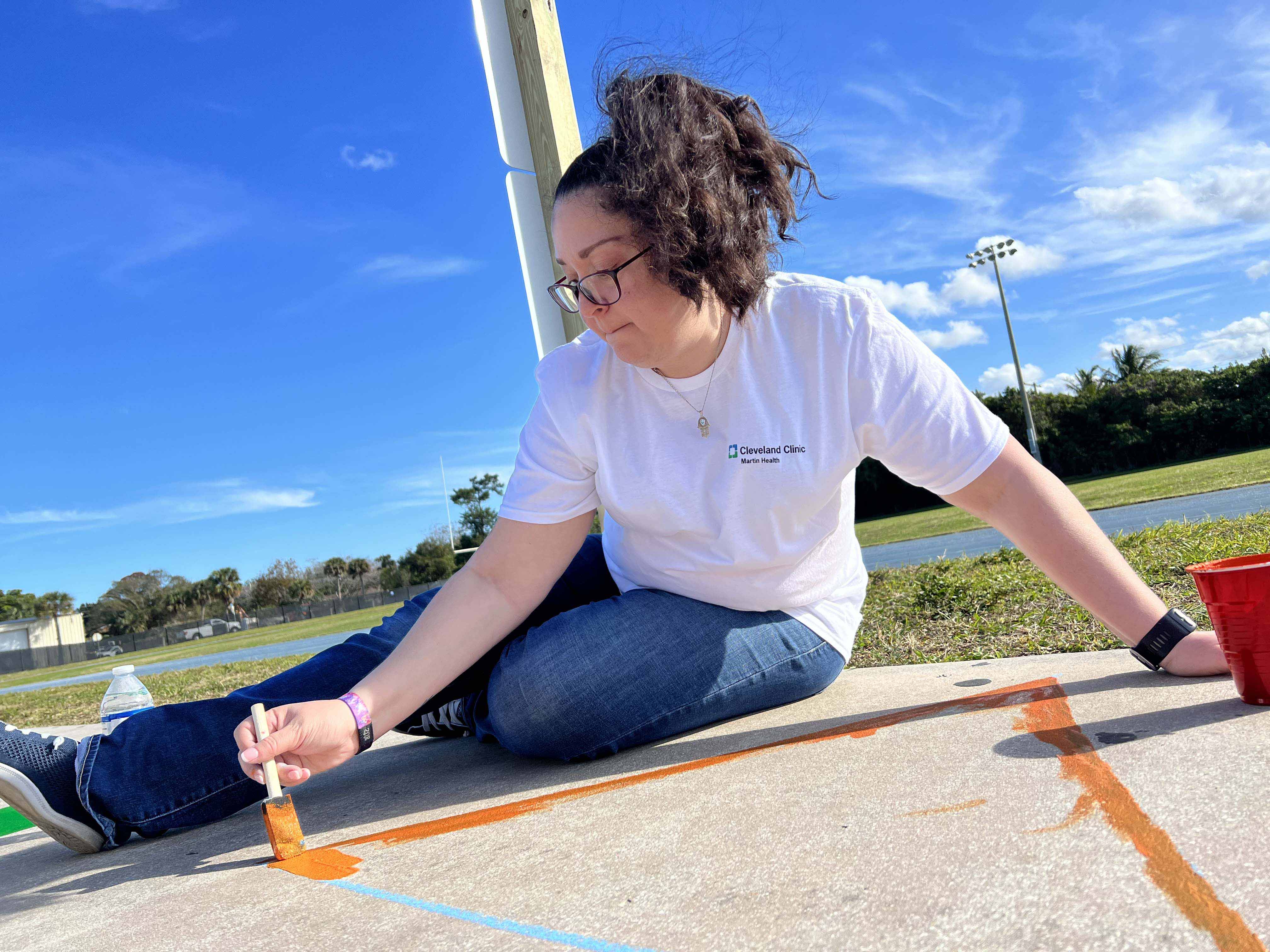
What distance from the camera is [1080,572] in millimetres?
1778

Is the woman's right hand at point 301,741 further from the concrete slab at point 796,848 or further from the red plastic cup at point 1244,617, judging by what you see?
the red plastic cup at point 1244,617

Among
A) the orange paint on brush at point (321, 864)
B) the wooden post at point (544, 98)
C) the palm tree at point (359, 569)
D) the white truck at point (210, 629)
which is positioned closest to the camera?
the orange paint on brush at point (321, 864)

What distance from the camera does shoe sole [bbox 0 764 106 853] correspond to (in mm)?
1744

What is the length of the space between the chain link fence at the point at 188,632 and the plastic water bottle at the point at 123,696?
45.0m

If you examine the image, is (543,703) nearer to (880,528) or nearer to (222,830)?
(222,830)

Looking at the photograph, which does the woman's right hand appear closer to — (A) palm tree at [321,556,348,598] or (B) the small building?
(B) the small building

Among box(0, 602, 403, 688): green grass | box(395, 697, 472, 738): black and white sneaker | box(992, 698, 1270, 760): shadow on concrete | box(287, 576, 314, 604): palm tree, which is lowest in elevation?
box(0, 602, 403, 688): green grass

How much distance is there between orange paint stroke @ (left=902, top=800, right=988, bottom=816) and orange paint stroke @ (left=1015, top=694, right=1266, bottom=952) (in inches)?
5.3

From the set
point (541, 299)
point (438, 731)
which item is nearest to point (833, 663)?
point (438, 731)

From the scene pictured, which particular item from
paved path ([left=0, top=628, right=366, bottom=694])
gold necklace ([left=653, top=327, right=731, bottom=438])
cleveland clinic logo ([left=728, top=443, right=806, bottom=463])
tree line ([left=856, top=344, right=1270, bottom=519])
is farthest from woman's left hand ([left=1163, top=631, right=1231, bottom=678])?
tree line ([left=856, top=344, right=1270, bottom=519])

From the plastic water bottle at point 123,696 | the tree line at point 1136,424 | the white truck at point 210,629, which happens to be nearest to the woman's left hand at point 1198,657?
the plastic water bottle at point 123,696

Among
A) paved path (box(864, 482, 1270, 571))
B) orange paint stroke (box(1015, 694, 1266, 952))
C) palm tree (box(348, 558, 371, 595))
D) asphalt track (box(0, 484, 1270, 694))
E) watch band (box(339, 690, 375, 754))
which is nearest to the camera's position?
orange paint stroke (box(1015, 694, 1266, 952))

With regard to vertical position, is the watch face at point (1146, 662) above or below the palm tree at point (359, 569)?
below

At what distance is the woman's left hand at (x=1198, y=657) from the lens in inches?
70.3
